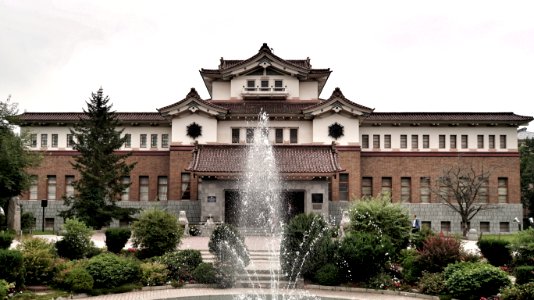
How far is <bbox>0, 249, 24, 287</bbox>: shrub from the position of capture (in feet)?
51.6

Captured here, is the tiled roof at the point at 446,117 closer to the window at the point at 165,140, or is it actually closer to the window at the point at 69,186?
the window at the point at 165,140

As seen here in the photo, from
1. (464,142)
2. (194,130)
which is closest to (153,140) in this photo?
(194,130)

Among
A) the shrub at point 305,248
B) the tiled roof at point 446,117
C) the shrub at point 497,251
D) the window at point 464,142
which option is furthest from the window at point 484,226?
the shrub at point 305,248

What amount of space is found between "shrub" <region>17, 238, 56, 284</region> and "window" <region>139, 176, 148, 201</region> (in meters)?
22.7

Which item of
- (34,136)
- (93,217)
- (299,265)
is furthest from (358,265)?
(34,136)

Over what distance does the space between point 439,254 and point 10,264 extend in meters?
13.6

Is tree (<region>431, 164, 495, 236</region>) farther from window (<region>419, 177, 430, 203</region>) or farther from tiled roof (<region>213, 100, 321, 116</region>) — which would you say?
tiled roof (<region>213, 100, 321, 116</region>)

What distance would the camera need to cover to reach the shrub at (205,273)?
19.1 metres

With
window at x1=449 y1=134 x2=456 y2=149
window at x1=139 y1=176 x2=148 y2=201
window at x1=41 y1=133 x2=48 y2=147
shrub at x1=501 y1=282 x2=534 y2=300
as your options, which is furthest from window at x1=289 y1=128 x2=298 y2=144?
shrub at x1=501 y1=282 x2=534 y2=300

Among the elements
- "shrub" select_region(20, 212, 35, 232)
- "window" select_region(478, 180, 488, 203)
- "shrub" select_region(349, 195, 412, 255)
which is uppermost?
Result: "window" select_region(478, 180, 488, 203)

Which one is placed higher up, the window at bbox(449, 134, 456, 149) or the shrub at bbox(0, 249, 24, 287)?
the window at bbox(449, 134, 456, 149)

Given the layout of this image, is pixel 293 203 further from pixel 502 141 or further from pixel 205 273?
pixel 205 273

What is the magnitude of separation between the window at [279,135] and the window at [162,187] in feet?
28.9

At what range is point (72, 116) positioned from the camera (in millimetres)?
41688
